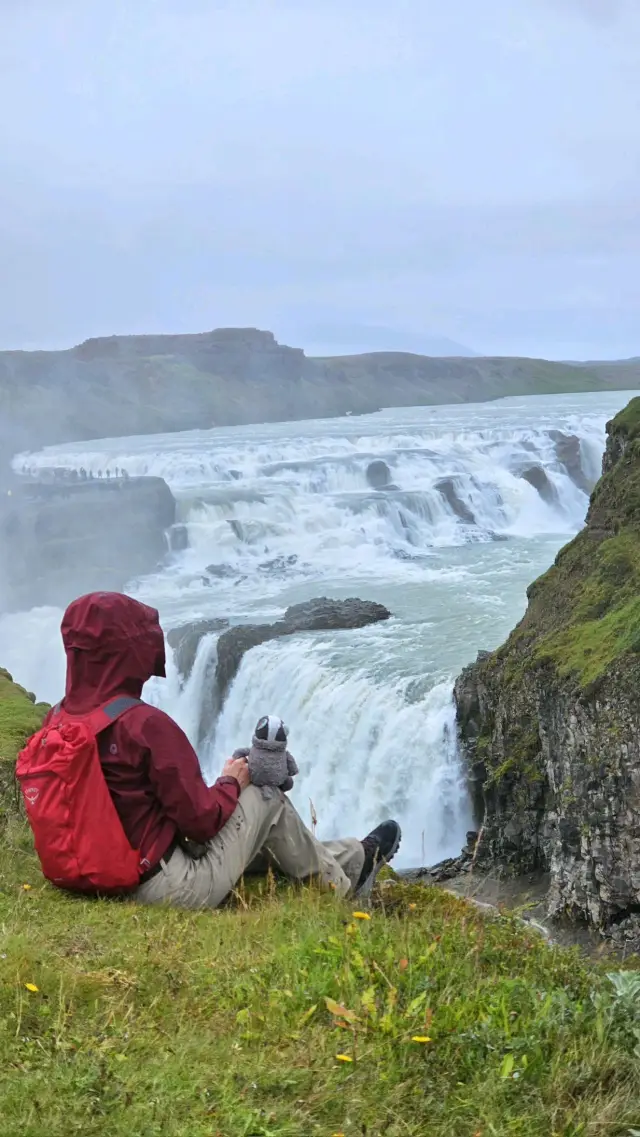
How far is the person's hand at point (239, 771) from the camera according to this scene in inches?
193

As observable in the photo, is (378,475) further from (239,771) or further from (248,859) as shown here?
(248,859)

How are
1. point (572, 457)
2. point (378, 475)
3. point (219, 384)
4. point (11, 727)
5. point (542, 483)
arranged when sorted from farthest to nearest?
1. point (219, 384)
2. point (572, 457)
3. point (378, 475)
4. point (542, 483)
5. point (11, 727)

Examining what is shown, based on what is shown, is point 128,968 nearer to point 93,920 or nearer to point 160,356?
point 93,920

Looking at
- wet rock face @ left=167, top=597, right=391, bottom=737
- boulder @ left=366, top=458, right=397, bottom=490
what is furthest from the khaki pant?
boulder @ left=366, top=458, right=397, bottom=490

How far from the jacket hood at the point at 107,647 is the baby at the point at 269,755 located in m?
0.67

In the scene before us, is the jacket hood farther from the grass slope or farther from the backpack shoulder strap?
the grass slope

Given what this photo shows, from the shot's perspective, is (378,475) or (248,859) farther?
(378,475)

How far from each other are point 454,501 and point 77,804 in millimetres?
34348

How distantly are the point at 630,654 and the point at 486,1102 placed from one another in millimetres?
7617

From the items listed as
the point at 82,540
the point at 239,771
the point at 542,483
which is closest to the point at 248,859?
the point at 239,771

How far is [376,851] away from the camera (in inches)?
211

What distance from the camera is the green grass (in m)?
2.83

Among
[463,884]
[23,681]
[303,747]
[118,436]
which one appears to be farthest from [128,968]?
[118,436]

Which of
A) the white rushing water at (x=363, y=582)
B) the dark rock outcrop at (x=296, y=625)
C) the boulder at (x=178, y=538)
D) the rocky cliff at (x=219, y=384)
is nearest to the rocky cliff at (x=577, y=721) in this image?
the white rushing water at (x=363, y=582)
